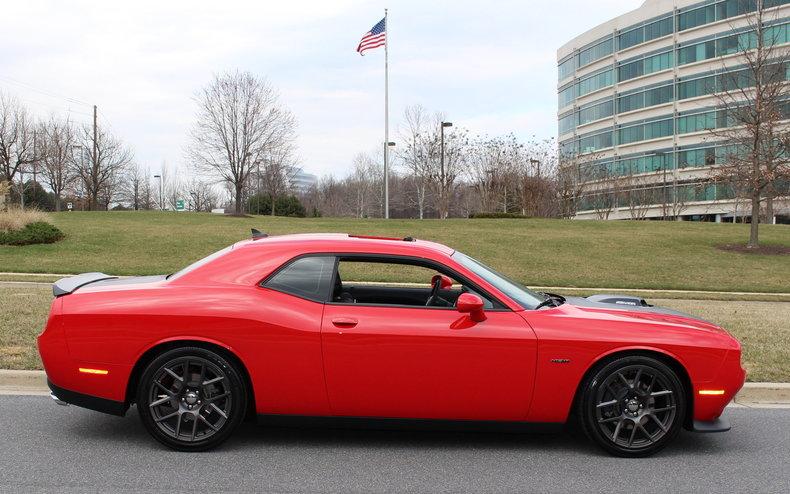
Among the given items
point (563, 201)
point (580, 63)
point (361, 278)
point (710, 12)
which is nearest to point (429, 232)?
point (361, 278)

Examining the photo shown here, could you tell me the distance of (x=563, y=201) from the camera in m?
44.7

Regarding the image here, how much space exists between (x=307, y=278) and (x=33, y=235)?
20.8 metres

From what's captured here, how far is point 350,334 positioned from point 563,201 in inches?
1671

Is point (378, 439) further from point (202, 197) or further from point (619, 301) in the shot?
point (202, 197)

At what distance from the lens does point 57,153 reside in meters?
48.0

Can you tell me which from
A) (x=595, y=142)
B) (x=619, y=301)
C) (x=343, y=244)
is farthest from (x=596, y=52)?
(x=343, y=244)

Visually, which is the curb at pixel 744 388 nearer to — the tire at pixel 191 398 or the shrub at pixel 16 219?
the tire at pixel 191 398

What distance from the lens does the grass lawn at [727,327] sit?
20.7 feet

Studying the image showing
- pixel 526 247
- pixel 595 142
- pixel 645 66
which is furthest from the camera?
pixel 595 142

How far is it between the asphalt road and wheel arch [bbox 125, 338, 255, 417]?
16.1 inches

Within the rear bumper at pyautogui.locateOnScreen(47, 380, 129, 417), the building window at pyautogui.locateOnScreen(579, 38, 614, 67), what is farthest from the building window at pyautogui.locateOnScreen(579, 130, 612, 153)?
the rear bumper at pyautogui.locateOnScreen(47, 380, 129, 417)

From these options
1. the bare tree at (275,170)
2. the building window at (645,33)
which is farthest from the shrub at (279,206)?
the building window at (645,33)

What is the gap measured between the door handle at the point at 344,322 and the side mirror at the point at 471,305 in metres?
0.70

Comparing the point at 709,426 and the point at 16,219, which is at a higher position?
the point at 16,219
